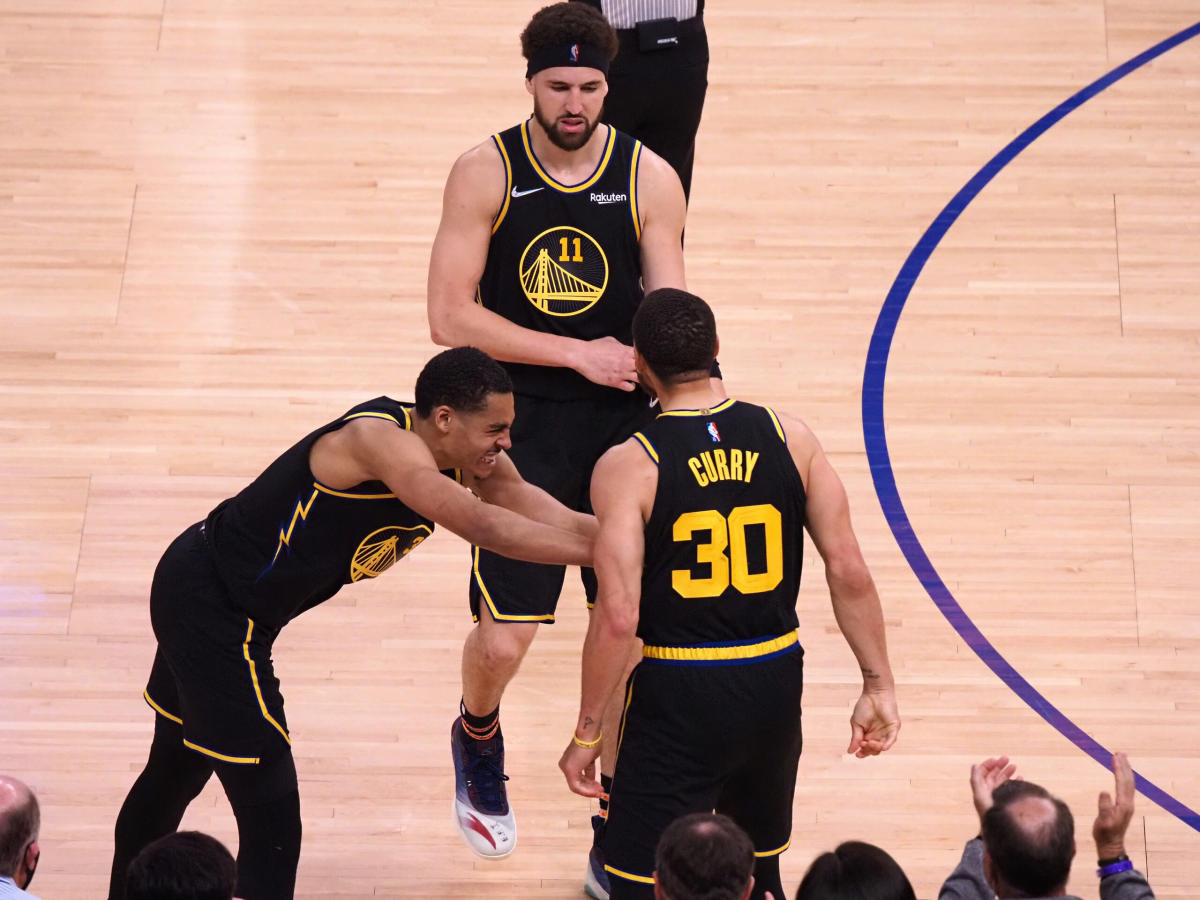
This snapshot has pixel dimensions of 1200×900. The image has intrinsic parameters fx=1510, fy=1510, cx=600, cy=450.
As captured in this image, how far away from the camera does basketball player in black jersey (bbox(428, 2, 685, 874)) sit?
494cm

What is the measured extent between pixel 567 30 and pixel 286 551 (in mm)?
1960

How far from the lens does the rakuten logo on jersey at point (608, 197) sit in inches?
198

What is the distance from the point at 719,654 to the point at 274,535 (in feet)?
4.35

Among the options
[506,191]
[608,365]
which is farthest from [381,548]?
[506,191]

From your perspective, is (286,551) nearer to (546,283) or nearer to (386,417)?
(386,417)

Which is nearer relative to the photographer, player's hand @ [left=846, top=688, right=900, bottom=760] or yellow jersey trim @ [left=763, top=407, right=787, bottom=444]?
yellow jersey trim @ [left=763, top=407, right=787, bottom=444]

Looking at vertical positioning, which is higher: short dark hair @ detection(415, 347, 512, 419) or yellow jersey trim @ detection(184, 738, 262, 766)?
short dark hair @ detection(415, 347, 512, 419)

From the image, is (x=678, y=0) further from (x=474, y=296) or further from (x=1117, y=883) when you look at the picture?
(x=1117, y=883)

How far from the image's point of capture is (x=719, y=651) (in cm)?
398

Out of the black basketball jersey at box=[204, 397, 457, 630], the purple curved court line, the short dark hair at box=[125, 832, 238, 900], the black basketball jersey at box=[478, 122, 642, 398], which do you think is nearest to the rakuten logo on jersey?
the black basketball jersey at box=[478, 122, 642, 398]

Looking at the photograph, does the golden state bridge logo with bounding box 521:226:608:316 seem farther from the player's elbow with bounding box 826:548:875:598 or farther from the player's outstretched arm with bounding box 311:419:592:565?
the player's elbow with bounding box 826:548:875:598

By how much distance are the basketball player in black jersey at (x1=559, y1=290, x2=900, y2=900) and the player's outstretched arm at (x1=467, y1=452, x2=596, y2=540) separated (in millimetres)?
510

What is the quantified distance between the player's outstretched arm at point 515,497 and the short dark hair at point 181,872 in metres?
1.58

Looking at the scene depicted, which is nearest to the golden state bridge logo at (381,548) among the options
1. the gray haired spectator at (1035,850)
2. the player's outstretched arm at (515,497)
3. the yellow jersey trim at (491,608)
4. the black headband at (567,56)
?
the player's outstretched arm at (515,497)
